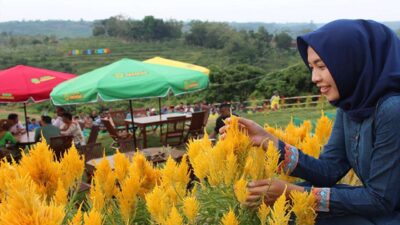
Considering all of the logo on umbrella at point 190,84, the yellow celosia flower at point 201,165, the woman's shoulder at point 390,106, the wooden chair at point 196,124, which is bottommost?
the wooden chair at point 196,124

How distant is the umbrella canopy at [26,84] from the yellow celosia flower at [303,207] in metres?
7.25

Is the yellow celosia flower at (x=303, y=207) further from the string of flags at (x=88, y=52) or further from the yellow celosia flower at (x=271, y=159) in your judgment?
the string of flags at (x=88, y=52)

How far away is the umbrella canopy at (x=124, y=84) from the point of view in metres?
7.18

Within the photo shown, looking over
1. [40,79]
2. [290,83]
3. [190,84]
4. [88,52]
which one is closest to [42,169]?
[190,84]

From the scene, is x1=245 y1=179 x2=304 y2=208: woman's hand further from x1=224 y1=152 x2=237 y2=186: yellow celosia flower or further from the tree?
the tree

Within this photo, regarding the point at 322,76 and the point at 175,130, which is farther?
the point at 175,130

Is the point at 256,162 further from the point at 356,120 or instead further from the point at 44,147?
the point at 44,147

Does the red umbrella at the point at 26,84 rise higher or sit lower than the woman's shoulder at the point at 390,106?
lower

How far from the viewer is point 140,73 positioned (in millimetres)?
7672

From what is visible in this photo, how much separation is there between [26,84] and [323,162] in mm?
7197

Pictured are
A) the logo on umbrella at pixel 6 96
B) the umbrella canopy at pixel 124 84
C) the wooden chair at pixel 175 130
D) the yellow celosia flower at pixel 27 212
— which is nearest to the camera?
the yellow celosia flower at pixel 27 212

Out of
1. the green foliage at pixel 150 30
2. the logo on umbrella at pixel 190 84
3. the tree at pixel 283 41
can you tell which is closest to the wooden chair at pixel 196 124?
the logo on umbrella at pixel 190 84

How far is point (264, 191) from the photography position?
141cm

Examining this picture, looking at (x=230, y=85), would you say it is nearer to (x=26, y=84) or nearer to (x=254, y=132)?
(x=26, y=84)
